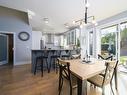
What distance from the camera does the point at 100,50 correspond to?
16.9ft

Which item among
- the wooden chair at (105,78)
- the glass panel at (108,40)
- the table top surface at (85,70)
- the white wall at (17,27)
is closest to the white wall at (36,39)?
the white wall at (17,27)

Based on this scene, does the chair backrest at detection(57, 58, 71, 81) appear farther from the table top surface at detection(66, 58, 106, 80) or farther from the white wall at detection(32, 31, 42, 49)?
the white wall at detection(32, 31, 42, 49)

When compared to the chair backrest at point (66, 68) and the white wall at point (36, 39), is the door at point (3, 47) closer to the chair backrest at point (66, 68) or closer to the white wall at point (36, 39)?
the white wall at point (36, 39)

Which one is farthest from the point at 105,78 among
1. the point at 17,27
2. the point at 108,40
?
the point at 17,27

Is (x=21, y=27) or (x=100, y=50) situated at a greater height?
(x=21, y=27)

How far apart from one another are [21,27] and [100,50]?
15.5 ft

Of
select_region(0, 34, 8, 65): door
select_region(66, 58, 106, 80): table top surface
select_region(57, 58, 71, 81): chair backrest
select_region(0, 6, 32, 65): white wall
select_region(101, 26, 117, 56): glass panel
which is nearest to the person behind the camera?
select_region(66, 58, 106, 80): table top surface

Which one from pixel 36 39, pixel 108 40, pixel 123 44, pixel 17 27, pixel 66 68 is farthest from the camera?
pixel 36 39

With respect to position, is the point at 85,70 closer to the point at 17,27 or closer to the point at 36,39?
the point at 17,27

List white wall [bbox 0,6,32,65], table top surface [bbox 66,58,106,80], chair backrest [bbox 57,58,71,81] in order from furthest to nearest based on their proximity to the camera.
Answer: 1. white wall [bbox 0,6,32,65]
2. chair backrest [bbox 57,58,71,81]
3. table top surface [bbox 66,58,106,80]

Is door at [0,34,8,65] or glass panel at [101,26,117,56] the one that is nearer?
glass panel at [101,26,117,56]

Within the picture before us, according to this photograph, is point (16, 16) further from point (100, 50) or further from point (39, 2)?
point (100, 50)

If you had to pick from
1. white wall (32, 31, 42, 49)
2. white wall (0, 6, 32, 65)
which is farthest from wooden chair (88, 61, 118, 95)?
white wall (32, 31, 42, 49)

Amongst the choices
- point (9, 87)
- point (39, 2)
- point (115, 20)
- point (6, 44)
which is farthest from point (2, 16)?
point (115, 20)
